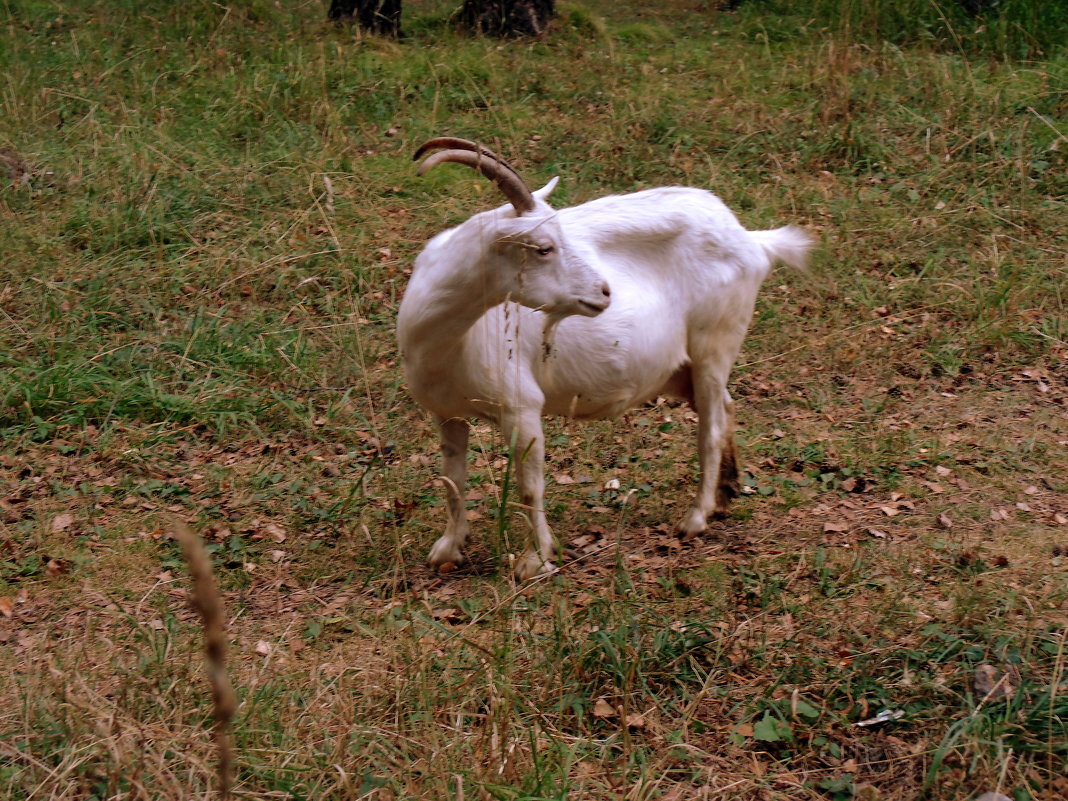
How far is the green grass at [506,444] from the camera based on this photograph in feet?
10.6

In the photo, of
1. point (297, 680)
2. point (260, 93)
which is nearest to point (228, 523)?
point (297, 680)

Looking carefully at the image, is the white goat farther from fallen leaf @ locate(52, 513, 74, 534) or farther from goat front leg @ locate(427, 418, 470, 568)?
fallen leaf @ locate(52, 513, 74, 534)

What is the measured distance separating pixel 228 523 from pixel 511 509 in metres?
1.34

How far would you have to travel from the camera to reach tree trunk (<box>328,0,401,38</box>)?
→ 396 inches

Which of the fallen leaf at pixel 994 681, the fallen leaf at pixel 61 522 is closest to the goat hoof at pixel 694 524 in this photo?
the fallen leaf at pixel 994 681

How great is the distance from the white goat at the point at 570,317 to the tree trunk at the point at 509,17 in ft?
19.4

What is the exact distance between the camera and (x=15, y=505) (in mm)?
5145

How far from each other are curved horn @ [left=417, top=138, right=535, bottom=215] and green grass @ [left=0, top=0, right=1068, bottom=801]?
0.98 m

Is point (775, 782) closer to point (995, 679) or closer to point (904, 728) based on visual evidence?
point (904, 728)

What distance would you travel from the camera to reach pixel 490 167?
12.6 feet

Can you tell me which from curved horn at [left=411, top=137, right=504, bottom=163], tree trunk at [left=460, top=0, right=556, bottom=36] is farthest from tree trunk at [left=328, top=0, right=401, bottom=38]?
curved horn at [left=411, top=137, right=504, bottom=163]

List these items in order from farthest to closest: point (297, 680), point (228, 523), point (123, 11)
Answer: point (123, 11) → point (228, 523) → point (297, 680)

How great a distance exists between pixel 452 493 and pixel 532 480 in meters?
0.44

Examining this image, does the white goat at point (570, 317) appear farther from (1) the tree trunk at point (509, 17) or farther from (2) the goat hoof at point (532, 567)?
(1) the tree trunk at point (509, 17)
